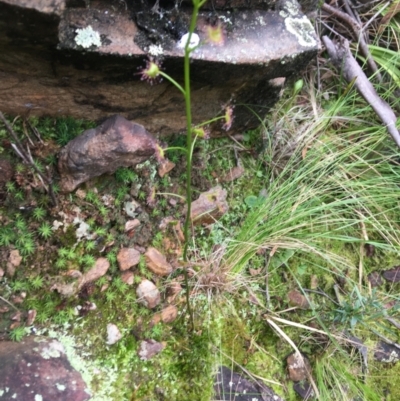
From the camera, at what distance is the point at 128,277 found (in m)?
1.74

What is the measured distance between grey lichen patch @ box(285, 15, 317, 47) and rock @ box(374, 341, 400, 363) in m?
1.40

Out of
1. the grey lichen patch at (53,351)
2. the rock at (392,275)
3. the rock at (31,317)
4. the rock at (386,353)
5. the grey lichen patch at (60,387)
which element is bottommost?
the rock at (386,353)

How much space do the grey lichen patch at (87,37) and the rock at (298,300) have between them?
4.36 ft

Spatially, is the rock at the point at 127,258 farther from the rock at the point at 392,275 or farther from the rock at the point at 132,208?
the rock at the point at 392,275

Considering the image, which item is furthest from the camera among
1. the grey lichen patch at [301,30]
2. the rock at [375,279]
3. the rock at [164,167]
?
the rock at [375,279]

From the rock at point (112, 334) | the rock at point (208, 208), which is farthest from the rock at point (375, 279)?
the rock at point (112, 334)

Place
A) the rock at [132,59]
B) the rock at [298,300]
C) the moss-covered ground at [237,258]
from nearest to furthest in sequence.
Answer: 1. the rock at [132,59]
2. the moss-covered ground at [237,258]
3. the rock at [298,300]

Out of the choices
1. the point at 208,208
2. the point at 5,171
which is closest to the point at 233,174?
the point at 208,208

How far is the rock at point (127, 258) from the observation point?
172cm

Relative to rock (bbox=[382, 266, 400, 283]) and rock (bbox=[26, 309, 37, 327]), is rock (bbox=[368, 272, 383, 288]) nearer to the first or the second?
rock (bbox=[382, 266, 400, 283])

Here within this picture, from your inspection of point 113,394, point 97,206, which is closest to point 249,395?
point 113,394

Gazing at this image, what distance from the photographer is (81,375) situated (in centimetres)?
154

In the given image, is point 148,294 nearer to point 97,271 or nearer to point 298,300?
point 97,271

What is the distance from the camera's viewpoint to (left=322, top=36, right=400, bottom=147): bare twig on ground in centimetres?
226
